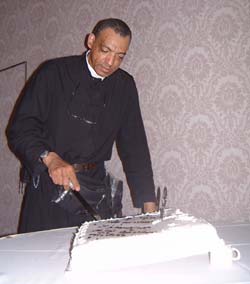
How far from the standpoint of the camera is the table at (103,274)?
0.81 m

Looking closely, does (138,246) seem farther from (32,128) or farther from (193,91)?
(193,91)

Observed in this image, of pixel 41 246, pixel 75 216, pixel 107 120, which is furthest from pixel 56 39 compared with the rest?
pixel 41 246

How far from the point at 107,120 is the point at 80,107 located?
0.17 meters

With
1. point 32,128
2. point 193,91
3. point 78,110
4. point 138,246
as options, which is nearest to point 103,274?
point 138,246

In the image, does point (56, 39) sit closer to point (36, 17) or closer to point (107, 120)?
point (36, 17)

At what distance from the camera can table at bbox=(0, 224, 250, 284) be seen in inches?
31.9

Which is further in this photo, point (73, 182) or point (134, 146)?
point (134, 146)

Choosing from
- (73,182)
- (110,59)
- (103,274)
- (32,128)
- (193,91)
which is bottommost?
(103,274)

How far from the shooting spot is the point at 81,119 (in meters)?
1.77

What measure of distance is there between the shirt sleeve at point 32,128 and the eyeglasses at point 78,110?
111 mm

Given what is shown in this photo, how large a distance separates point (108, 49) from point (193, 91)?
1.99 ft

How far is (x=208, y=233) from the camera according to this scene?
93 cm

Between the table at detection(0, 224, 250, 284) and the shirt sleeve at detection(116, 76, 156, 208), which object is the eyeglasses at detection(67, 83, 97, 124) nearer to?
the shirt sleeve at detection(116, 76, 156, 208)

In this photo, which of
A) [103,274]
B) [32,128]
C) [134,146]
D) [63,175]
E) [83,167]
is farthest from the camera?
[134,146]
